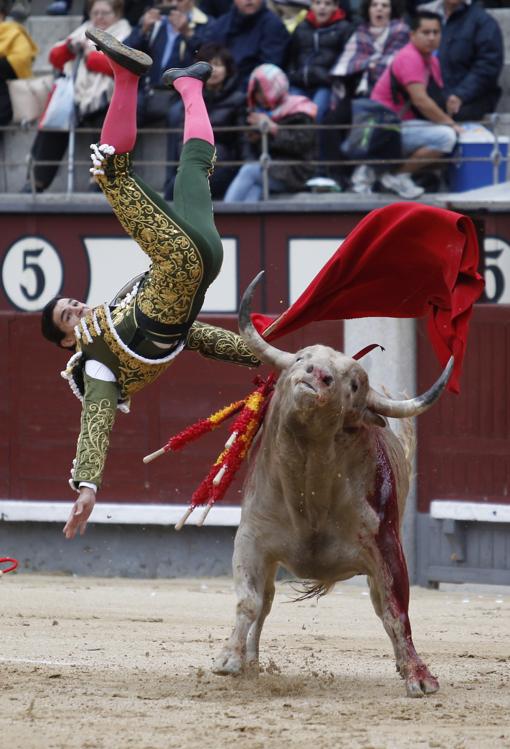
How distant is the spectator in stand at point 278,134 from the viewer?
8.41 metres

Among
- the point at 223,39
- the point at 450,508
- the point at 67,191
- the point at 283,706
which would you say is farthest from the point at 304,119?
the point at 283,706

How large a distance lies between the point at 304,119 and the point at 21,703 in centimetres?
440

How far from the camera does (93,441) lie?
5176mm

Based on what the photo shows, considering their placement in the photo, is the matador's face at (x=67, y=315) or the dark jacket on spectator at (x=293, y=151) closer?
the matador's face at (x=67, y=315)

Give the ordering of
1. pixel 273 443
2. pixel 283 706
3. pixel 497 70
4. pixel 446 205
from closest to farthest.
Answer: pixel 283 706, pixel 273 443, pixel 446 205, pixel 497 70

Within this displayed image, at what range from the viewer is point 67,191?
8.94 meters

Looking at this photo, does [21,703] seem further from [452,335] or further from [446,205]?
[446,205]

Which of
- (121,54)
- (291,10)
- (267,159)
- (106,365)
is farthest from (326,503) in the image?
(291,10)

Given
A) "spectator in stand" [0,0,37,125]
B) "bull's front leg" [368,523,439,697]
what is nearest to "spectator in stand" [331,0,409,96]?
"spectator in stand" [0,0,37,125]

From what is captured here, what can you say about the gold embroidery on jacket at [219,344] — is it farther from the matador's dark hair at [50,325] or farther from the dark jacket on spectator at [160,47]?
the dark jacket on spectator at [160,47]

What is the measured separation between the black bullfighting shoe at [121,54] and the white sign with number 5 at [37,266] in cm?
356

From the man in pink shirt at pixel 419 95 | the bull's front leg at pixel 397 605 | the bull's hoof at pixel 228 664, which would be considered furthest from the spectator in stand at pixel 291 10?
the bull's hoof at pixel 228 664

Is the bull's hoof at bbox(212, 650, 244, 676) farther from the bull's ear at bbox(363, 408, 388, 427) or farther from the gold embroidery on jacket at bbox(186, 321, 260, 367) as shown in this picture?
the gold embroidery on jacket at bbox(186, 321, 260, 367)

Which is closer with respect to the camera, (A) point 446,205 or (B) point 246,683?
(B) point 246,683
